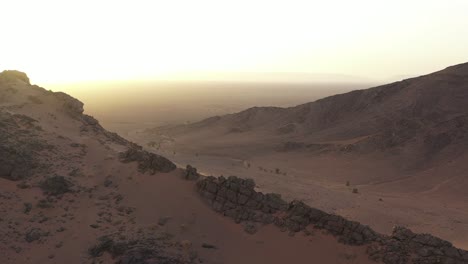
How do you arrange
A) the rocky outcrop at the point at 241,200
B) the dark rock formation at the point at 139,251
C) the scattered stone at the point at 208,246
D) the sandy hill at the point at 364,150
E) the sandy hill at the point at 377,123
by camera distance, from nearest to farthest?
1. the dark rock formation at the point at 139,251
2. the scattered stone at the point at 208,246
3. the rocky outcrop at the point at 241,200
4. the sandy hill at the point at 364,150
5. the sandy hill at the point at 377,123

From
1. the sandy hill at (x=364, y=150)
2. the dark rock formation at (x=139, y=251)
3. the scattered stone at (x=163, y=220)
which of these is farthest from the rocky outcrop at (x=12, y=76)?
the sandy hill at (x=364, y=150)

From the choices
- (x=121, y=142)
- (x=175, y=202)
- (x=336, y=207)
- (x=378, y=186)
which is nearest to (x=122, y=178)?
(x=175, y=202)

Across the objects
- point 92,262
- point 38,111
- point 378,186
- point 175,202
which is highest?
point 38,111

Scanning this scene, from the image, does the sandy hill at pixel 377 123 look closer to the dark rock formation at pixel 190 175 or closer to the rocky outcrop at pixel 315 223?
the rocky outcrop at pixel 315 223

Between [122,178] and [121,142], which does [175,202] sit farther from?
[121,142]

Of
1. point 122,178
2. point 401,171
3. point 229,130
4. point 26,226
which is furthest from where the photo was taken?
point 229,130

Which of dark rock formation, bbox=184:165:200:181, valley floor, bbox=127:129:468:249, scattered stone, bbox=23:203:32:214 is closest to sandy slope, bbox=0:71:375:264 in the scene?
scattered stone, bbox=23:203:32:214

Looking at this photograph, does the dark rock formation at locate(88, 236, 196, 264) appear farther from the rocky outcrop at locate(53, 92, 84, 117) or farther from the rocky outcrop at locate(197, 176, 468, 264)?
the rocky outcrop at locate(53, 92, 84, 117)
